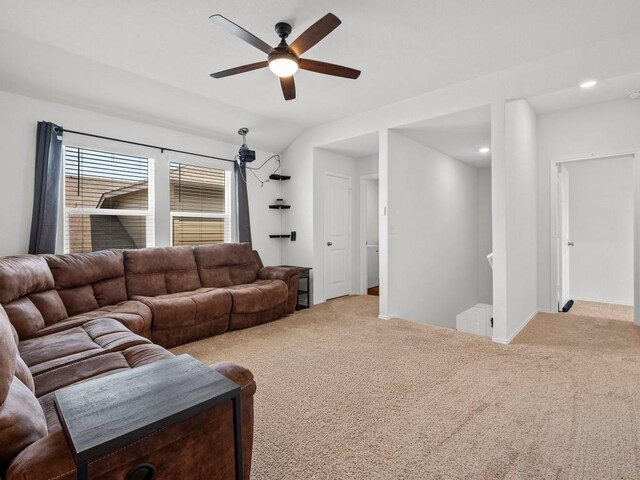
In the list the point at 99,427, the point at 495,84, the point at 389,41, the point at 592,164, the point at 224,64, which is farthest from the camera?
the point at 592,164

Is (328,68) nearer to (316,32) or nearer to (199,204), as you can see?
(316,32)

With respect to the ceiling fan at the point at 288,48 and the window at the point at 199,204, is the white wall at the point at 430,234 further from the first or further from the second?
the window at the point at 199,204

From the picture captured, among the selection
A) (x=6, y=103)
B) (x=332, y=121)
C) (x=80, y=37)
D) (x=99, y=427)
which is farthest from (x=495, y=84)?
(x=6, y=103)

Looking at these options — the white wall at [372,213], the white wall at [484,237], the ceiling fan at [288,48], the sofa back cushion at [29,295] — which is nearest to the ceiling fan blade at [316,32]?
the ceiling fan at [288,48]

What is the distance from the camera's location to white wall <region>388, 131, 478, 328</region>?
439 centimetres

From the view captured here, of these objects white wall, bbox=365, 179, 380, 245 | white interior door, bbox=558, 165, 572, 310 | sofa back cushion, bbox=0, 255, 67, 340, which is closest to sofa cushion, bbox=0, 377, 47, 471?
sofa back cushion, bbox=0, 255, 67, 340

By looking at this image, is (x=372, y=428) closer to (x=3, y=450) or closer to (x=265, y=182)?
(x=3, y=450)

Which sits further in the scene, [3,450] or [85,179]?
[85,179]

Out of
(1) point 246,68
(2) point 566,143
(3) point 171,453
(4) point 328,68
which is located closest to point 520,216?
(2) point 566,143

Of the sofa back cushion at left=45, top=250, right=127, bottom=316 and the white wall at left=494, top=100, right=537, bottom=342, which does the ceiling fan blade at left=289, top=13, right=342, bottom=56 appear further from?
the sofa back cushion at left=45, top=250, right=127, bottom=316

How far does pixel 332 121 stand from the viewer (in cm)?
484

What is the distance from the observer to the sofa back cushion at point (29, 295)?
2393 mm

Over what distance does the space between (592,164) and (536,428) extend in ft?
17.1

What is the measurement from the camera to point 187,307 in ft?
11.0
